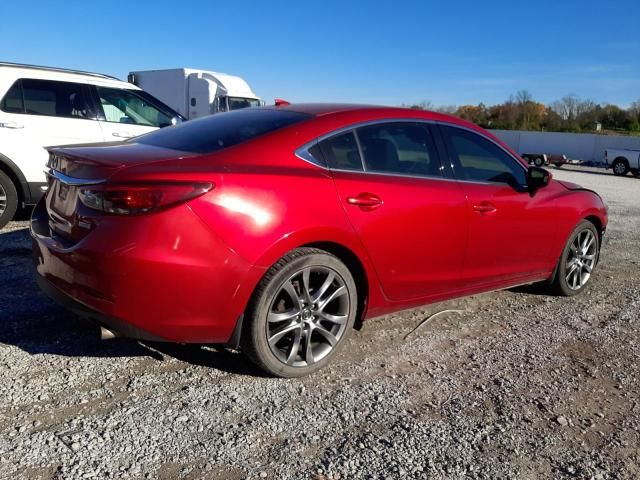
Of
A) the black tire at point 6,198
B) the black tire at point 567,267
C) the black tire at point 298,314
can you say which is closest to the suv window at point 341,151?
Result: the black tire at point 298,314

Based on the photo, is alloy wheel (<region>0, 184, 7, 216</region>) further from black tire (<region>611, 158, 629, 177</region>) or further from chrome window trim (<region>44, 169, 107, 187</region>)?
black tire (<region>611, 158, 629, 177</region>)

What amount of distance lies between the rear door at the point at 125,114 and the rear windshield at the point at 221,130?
12.7 ft

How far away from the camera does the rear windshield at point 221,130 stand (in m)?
3.46

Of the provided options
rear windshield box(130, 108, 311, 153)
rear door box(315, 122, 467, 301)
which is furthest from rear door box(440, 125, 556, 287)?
rear windshield box(130, 108, 311, 153)

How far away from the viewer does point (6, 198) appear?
6.56 meters

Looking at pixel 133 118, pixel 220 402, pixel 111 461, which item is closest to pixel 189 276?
pixel 220 402

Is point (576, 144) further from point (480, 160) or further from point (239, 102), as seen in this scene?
point (480, 160)

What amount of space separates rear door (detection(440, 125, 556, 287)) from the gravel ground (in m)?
0.53

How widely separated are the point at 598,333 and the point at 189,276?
325 cm

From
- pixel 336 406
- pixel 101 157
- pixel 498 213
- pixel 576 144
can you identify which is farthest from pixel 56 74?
pixel 576 144

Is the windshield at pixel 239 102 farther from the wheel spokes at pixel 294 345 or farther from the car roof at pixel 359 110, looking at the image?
the wheel spokes at pixel 294 345

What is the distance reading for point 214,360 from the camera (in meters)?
3.63

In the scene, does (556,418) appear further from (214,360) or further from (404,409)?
(214,360)

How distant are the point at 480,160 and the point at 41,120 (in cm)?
515
